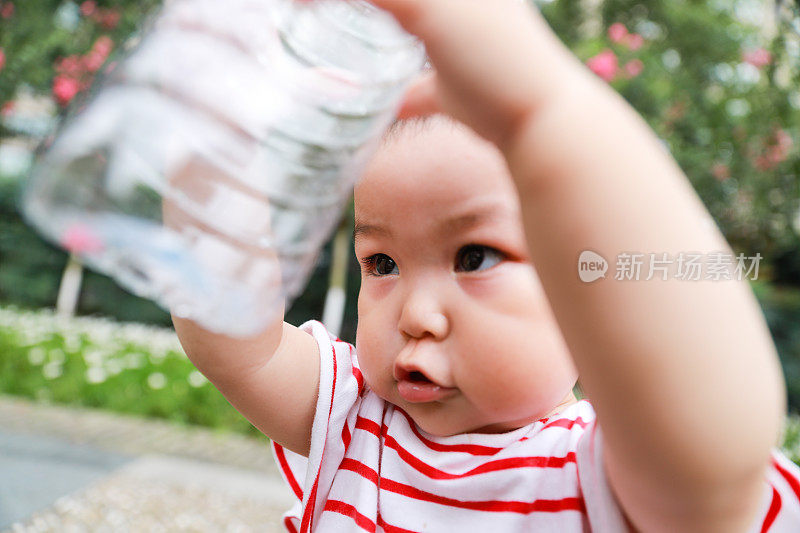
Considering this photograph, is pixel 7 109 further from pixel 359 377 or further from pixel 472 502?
pixel 472 502

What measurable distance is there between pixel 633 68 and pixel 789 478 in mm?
5302

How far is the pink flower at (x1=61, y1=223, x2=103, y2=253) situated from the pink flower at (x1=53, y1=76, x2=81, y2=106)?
628 cm

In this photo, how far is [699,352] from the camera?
0.61 metres

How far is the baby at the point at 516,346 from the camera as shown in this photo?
0.62 m

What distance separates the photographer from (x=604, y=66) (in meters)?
5.05

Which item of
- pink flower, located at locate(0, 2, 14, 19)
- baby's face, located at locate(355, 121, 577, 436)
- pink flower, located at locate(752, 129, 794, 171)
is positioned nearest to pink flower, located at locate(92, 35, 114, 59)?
pink flower, located at locate(0, 2, 14, 19)

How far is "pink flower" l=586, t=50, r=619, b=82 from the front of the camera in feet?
16.5

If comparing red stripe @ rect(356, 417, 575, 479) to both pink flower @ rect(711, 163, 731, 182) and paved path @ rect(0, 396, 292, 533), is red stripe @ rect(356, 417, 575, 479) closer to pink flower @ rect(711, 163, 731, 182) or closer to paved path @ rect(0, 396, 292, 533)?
paved path @ rect(0, 396, 292, 533)

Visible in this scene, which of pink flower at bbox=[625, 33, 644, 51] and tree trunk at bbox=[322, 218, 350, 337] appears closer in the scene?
pink flower at bbox=[625, 33, 644, 51]

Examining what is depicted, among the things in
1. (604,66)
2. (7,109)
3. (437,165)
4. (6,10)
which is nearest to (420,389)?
(437,165)

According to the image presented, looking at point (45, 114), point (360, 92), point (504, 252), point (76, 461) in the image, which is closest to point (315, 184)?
point (360, 92)

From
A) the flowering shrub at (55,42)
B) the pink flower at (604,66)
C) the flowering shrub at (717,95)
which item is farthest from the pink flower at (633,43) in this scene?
the flowering shrub at (55,42)

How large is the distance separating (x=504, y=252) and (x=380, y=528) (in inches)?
17.8

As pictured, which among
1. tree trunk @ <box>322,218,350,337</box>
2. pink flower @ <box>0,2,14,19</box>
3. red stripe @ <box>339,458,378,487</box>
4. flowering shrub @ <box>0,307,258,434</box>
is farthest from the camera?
pink flower @ <box>0,2,14,19</box>
